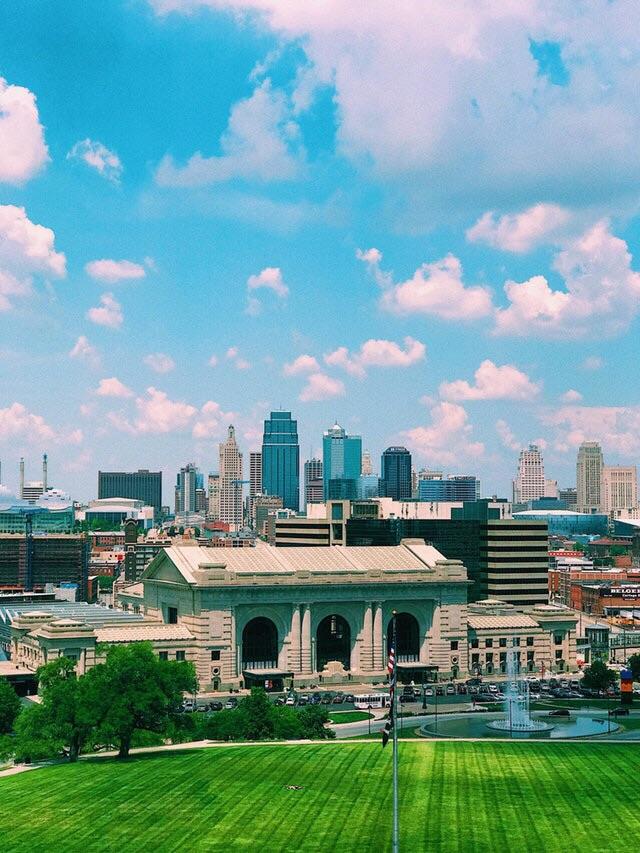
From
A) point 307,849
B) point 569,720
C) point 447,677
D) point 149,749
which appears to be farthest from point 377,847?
point 447,677

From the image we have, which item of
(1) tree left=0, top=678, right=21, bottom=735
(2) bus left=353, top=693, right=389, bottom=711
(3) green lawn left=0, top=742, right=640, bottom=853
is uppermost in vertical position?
(1) tree left=0, top=678, right=21, bottom=735

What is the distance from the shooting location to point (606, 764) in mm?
104312

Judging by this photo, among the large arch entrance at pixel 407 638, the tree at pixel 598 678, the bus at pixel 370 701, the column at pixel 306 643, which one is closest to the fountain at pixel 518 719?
the bus at pixel 370 701

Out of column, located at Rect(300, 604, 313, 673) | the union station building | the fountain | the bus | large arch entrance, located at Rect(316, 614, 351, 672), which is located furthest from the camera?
large arch entrance, located at Rect(316, 614, 351, 672)

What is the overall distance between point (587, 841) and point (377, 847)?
523 inches

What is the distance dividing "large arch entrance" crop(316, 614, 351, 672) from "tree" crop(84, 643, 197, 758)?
68.3 m

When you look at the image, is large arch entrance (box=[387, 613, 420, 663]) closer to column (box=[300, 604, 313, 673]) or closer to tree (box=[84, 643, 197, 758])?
column (box=[300, 604, 313, 673])

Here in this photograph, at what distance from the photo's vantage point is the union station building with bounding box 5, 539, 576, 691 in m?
171

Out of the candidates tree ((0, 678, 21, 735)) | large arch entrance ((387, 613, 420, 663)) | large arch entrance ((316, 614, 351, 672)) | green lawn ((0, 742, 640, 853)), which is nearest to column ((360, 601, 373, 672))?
large arch entrance ((316, 614, 351, 672))

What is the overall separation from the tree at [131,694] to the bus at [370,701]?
45.8 metres

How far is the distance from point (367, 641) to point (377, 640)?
1.61 metres

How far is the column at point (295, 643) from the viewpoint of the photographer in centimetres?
17662

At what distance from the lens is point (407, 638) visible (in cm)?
18688

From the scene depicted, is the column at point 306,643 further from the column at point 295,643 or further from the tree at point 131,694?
the tree at point 131,694
